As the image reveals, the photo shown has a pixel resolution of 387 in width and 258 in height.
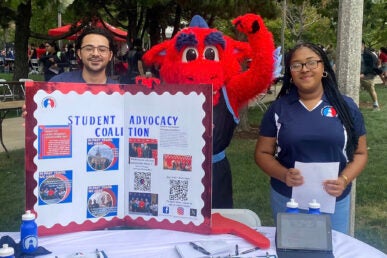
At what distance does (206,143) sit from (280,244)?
19.8 inches

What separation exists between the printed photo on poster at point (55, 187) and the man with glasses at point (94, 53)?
2.34 ft

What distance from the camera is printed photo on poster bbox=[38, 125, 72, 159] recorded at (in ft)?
7.03

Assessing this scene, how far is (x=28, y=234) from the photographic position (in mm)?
2012

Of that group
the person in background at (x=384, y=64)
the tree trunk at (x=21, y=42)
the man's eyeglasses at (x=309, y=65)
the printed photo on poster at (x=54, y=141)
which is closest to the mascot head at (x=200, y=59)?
the man's eyeglasses at (x=309, y=65)

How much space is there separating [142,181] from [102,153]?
21 centimetres

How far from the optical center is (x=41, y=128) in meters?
2.14

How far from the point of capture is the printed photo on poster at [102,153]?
2225 mm

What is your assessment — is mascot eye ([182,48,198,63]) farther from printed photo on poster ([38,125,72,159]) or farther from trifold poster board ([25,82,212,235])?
printed photo on poster ([38,125,72,159])

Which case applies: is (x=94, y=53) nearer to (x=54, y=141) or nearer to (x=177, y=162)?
(x=54, y=141)

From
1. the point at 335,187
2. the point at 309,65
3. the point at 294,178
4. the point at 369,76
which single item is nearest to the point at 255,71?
the point at 309,65

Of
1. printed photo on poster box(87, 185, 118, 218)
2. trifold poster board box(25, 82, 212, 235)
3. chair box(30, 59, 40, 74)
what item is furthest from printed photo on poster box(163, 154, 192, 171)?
chair box(30, 59, 40, 74)

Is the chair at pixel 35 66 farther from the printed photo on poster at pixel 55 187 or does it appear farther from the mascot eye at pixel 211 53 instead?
the printed photo on poster at pixel 55 187

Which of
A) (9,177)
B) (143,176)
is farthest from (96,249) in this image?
(9,177)

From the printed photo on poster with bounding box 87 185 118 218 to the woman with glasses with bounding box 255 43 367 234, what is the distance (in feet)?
2.80
